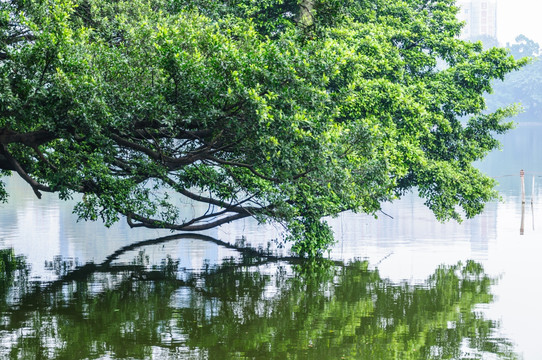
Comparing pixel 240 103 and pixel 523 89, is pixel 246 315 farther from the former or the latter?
pixel 523 89

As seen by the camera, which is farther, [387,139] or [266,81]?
[387,139]

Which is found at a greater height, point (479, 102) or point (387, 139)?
point (479, 102)

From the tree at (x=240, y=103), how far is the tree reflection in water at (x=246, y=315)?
91.4 inches

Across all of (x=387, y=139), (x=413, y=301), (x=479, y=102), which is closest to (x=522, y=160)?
(x=479, y=102)

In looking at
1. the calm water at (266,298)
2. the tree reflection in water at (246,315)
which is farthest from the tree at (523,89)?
the tree reflection in water at (246,315)

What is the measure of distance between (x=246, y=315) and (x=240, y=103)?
409 centimetres

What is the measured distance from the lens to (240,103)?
1555cm

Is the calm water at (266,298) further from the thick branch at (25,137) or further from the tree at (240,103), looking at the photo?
the thick branch at (25,137)

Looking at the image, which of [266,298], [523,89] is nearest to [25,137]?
[266,298]

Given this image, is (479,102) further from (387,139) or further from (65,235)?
(65,235)

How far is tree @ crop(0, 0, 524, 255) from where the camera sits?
15.1 meters

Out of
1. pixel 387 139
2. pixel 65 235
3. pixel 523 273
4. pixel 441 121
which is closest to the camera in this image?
pixel 523 273

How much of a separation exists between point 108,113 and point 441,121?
13411 millimetres

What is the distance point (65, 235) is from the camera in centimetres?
2948
